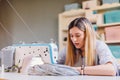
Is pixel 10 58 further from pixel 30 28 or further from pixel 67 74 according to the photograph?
pixel 30 28

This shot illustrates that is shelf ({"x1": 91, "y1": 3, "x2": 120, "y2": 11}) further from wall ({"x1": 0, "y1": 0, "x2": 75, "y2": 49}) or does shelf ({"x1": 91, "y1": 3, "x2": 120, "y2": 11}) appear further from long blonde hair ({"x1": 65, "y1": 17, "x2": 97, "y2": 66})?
long blonde hair ({"x1": 65, "y1": 17, "x2": 97, "y2": 66})

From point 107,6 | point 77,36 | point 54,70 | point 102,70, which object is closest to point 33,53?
point 77,36

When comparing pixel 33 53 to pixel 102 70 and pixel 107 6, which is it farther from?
pixel 107 6

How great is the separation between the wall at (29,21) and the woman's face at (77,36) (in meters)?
1.73

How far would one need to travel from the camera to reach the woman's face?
158 cm

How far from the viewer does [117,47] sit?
107 inches

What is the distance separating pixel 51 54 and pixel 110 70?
0.55m

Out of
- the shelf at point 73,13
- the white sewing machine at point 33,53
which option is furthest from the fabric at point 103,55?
the shelf at point 73,13

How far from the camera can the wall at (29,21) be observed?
3.39 meters

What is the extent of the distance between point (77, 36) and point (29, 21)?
200cm

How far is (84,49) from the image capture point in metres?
1.60

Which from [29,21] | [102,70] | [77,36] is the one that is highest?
[29,21]

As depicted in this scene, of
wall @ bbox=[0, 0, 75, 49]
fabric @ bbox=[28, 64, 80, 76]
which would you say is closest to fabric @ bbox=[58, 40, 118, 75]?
fabric @ bbox=[28, 64, 80, 76]

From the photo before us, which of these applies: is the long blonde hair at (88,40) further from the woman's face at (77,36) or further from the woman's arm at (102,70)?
the woman's arm at (102,70)
